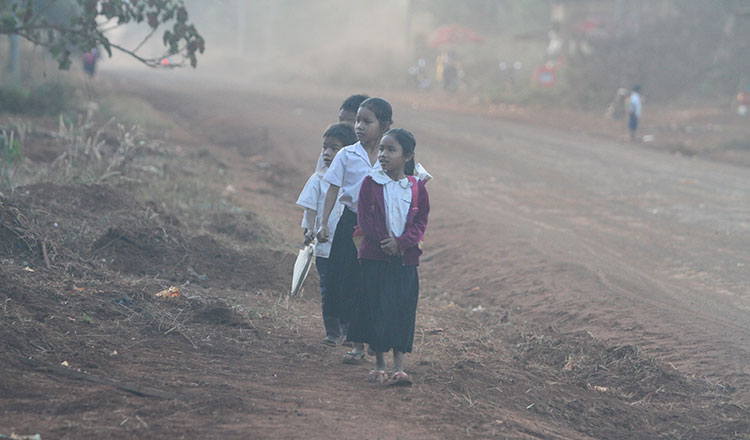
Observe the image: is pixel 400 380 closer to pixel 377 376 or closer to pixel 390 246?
pixel 377 376

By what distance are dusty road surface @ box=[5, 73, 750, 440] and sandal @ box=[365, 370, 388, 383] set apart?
0.06m

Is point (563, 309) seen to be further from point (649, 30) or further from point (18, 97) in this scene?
point (649, 30)

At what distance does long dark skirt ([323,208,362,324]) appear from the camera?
5211 mm

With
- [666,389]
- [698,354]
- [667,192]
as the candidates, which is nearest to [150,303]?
[666,389]

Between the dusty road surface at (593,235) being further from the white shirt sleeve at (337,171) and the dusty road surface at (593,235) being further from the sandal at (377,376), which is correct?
the white shirt sleeve at (337,171)

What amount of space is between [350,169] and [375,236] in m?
0.67

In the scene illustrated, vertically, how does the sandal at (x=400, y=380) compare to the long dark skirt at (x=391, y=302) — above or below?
below

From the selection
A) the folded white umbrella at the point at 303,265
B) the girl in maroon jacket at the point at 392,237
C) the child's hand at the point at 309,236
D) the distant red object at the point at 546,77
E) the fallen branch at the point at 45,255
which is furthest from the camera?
the distant red object at the point at 546,77

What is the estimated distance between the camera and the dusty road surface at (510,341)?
12.6 ft

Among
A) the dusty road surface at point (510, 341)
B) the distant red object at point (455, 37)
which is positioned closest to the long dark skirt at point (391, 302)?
the dusty road surface at point (510, 341)

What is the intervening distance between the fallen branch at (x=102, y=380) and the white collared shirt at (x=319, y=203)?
5.65 ft

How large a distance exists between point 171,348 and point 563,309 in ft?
12.7

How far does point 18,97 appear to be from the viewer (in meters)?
15.2

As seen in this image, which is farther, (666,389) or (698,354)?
(698,354)
